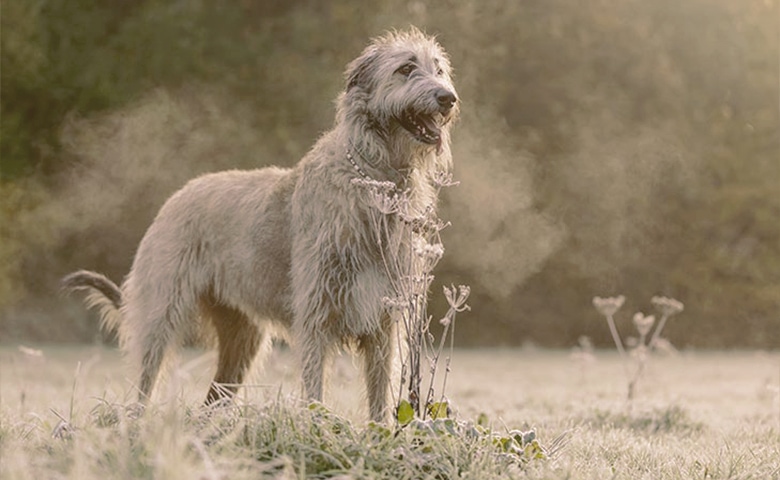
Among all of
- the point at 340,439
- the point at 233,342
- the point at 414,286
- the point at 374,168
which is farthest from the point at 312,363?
the point at 233,342

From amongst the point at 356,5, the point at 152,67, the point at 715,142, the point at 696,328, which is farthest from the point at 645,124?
the point at 152,67

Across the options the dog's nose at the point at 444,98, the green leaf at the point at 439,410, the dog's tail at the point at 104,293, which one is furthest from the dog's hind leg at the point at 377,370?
the dog's tail at the point at 104,293

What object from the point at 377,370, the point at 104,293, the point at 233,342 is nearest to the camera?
the point at 377,370

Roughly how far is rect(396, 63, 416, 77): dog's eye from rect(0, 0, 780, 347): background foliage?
1008cm

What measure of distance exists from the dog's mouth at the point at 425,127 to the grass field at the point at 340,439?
3.91ft

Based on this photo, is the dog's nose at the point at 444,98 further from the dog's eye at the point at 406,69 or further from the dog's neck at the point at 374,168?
the dog's neck at the point at 374,168

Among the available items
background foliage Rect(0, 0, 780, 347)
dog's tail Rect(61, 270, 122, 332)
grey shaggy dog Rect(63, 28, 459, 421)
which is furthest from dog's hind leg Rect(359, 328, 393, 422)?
background foliage Rect(0, 0, 780, 347)

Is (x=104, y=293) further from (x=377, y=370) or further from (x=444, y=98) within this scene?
(x=444, y=98)

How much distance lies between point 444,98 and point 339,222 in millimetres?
735

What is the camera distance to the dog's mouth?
427cm

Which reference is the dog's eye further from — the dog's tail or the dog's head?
the dog's tail

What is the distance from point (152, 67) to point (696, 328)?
31.6ft

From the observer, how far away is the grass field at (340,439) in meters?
2.67

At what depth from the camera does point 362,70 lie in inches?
177
